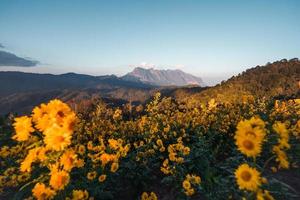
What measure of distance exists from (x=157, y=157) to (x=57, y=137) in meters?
3.65

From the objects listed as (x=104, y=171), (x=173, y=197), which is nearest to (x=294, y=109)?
(x=173, y=197)

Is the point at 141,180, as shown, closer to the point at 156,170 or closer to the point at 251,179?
the point at 156,170

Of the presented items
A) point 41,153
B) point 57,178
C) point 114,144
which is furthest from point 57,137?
point 114,144

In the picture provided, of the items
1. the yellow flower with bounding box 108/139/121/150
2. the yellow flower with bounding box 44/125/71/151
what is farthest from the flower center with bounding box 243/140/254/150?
the yellow flower with bounding box 108/139/121/150

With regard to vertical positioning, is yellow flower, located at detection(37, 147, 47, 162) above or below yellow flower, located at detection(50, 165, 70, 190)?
above

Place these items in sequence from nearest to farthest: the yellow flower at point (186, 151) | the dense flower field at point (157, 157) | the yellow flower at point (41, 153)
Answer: the dense flower field at point (157, 157), the yellow flower at point (41, 153), the yellow flower at point (186, 151)

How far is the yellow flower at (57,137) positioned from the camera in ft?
12.2

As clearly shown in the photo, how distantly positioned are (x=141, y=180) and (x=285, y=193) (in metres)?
2.64

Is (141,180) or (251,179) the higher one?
(251,179)

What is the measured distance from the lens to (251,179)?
123 inches

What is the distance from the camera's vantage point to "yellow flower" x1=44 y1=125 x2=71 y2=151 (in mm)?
3725

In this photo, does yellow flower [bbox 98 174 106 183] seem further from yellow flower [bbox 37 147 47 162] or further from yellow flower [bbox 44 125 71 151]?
yellow flower [bbox 44 125 71 151]

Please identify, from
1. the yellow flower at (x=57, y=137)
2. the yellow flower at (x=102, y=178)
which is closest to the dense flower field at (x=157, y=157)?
the yellow flower at (x=57, y=137)

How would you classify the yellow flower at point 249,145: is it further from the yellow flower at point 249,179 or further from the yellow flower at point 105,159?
the yellow flower at point 105,159
